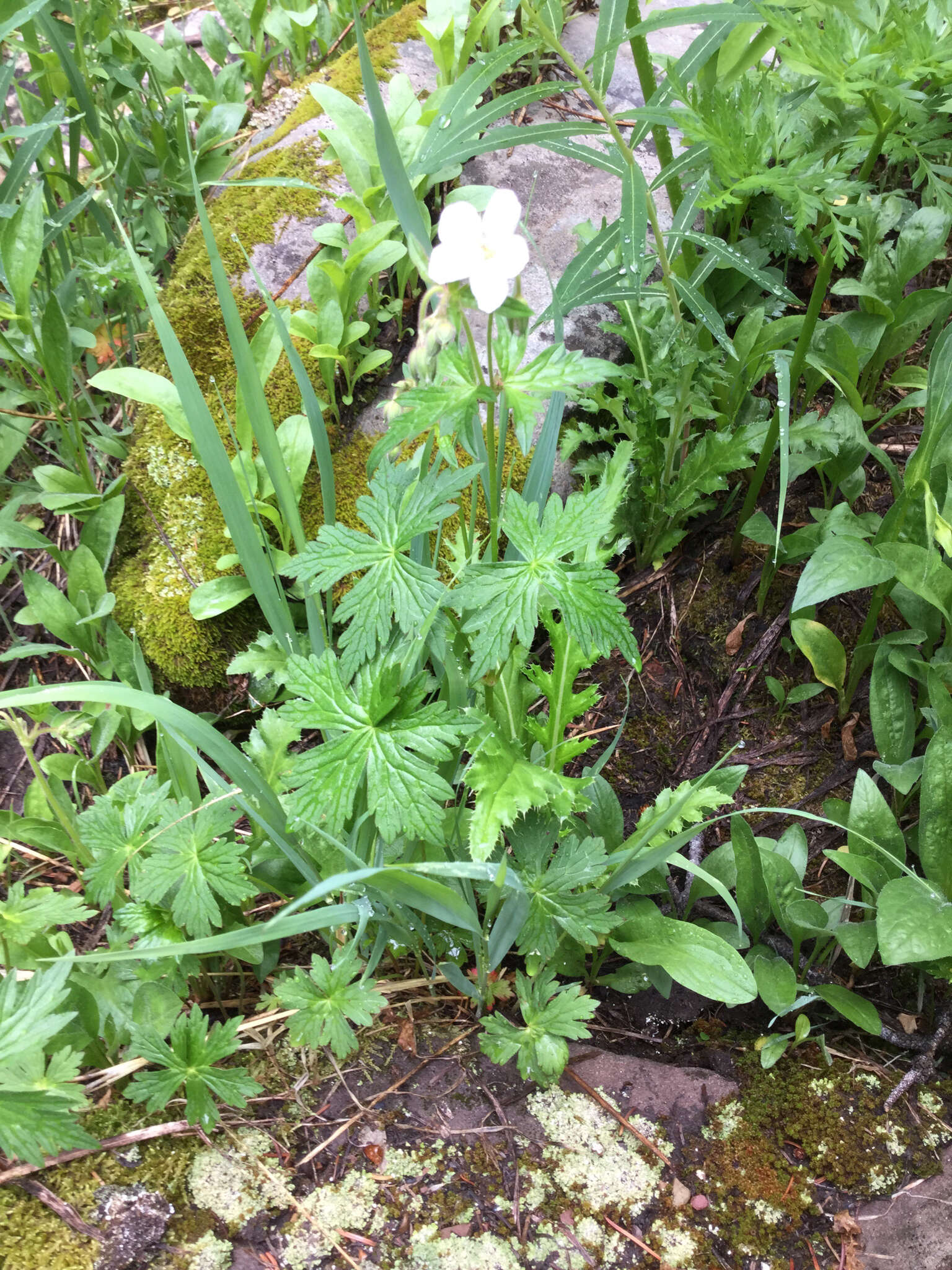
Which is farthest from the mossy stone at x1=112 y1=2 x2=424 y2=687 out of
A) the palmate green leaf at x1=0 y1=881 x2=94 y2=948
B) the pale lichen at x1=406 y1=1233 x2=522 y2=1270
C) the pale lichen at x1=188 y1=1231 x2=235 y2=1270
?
the pale lichen at x1=406 y1=1233 x2=522 y2=1270

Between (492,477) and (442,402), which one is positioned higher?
(442,402)

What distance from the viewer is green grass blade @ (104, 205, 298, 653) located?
4.67 feet

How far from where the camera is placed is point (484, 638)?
1.08 metres

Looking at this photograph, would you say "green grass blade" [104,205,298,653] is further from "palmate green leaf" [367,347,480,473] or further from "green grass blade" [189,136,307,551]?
"palmate green leaf" [367,347,480,473]

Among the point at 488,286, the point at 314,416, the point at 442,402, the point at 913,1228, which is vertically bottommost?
the point at 913,1228

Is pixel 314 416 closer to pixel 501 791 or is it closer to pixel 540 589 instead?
pixel 540 589

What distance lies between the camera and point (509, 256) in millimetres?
931

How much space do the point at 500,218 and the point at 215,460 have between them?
2.36ft

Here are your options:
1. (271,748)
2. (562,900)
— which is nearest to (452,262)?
(562,900)

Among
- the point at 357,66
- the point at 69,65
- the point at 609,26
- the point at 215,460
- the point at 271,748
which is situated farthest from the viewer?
the point at 357,66

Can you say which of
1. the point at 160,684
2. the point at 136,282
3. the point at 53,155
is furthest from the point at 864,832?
the point at 53,155

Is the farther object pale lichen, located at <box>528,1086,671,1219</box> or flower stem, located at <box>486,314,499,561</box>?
pale lichen, located at <box>528,1086,671,1219</box>

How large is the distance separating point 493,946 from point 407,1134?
327 mm

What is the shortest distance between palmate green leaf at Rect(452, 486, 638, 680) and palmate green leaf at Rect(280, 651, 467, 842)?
129 millimetres
